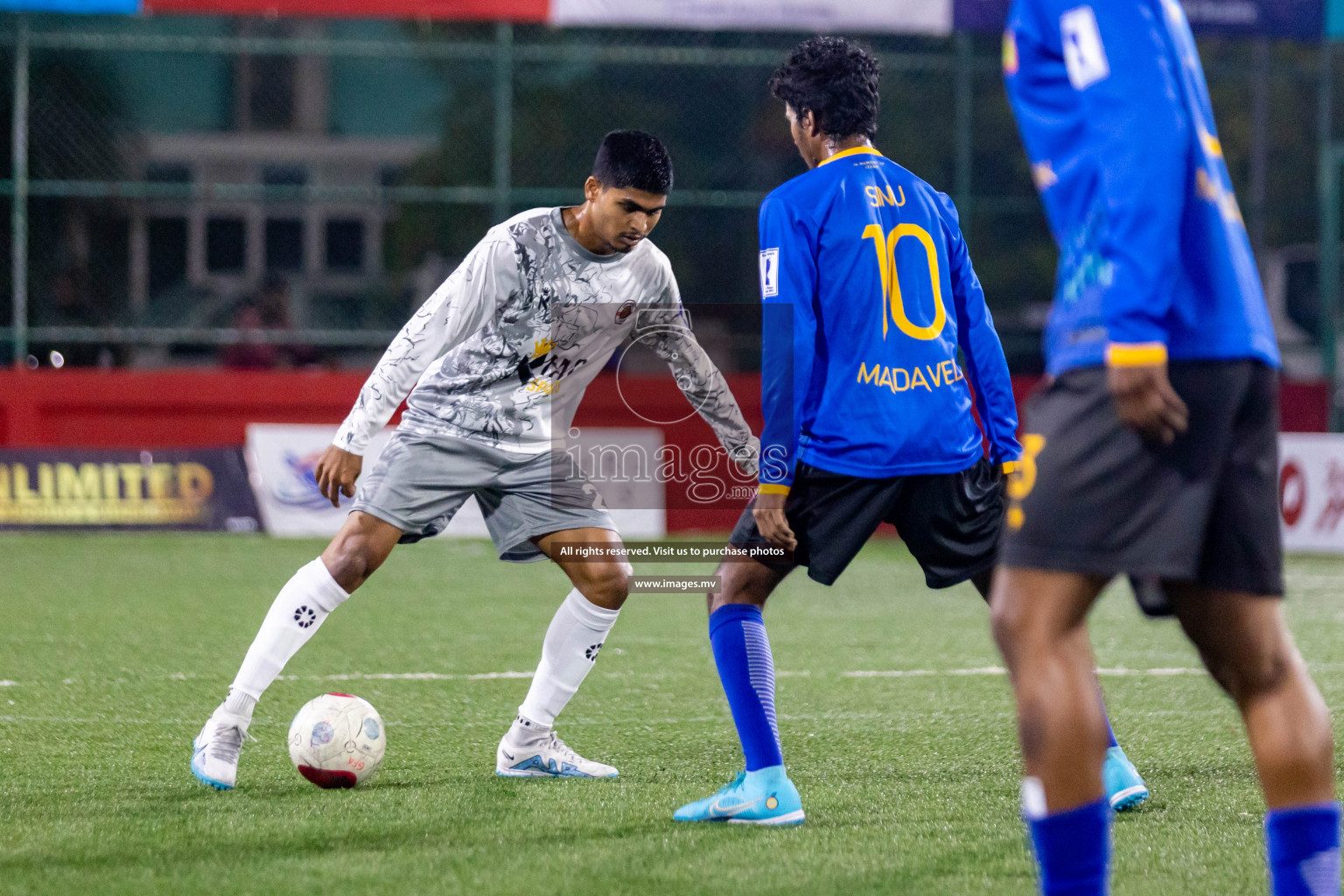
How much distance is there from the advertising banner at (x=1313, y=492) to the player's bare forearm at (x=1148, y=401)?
10.4 m

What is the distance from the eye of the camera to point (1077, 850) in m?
2.48

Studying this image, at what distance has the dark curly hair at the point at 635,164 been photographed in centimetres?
428

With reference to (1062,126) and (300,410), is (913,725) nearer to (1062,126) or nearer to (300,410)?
(1062,126)

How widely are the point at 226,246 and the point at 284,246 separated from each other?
692 millimetres

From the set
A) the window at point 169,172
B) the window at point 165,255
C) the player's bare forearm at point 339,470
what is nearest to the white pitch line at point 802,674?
the player's bare forearm at point 339,470

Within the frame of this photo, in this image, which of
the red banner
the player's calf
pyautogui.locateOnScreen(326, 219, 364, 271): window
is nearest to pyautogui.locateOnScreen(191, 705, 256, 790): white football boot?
the player's calf

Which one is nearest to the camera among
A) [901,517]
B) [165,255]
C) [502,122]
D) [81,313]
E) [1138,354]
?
[1138,354]

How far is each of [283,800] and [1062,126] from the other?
2719 millimetres

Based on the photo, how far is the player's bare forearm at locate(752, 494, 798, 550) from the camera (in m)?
3.64

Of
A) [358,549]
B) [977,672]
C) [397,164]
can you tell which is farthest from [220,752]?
[397,164]

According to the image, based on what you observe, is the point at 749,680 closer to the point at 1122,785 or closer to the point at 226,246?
the point at 1122,785

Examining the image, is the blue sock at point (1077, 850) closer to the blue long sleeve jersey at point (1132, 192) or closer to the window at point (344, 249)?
the blue long sleeve jersey at point (1132, 192)

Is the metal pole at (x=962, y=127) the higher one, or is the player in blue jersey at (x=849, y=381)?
the metal pole at (x=962, y=127)

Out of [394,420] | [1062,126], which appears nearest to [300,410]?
[394,420]
